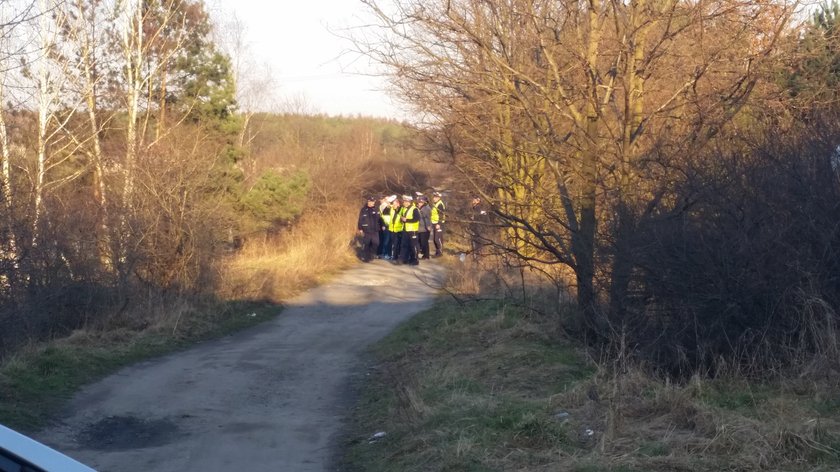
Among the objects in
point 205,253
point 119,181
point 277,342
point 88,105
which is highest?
point 88,105

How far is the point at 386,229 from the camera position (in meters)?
27.1

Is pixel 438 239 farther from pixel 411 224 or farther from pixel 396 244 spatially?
pixel 411 224

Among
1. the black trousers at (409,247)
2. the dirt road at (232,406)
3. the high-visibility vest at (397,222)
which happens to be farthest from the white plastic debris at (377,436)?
the high-visibility vest at (397,222)

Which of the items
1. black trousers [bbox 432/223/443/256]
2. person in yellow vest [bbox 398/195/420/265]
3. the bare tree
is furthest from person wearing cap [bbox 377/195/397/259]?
the bare tree

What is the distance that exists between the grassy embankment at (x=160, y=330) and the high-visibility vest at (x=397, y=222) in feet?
6.62

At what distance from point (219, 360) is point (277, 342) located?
1797 mm

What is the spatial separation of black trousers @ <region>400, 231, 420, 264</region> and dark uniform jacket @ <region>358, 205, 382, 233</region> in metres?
1.03

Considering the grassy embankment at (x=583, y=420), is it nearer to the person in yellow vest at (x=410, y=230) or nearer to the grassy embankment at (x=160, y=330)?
the grassy embankment at (x=160, y=330)

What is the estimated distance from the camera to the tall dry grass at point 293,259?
17891 mm

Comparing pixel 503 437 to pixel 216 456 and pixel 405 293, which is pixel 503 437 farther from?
pixel 405 293

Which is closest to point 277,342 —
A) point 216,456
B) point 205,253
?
point 205,253

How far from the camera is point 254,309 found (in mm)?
17234

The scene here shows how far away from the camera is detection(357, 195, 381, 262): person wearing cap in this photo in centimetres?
2648

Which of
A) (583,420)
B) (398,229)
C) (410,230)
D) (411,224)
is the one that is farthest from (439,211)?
(398,229)
